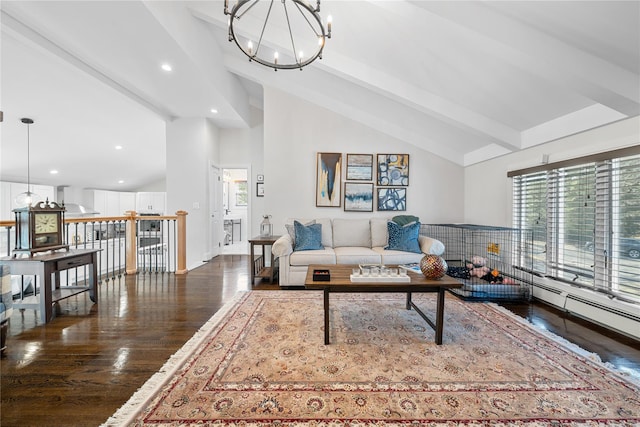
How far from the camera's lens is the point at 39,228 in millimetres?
2596

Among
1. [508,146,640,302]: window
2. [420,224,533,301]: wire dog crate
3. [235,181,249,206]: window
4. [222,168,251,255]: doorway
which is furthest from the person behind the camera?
[235,181,249,206]: window

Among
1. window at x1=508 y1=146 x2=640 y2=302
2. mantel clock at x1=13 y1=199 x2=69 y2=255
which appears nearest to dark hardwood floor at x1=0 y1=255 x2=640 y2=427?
window at x1=508 y1=146 x2=640 y2=302

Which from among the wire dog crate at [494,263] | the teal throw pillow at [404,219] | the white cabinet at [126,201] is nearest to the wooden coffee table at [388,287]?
the wire dog crate at [494,263]

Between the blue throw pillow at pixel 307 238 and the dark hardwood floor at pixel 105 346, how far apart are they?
41.2 inches

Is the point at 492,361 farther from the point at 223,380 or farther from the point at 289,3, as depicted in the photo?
the point at 289,3

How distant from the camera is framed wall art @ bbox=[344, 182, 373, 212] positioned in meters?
4.60

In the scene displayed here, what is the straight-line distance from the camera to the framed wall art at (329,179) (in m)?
4.57

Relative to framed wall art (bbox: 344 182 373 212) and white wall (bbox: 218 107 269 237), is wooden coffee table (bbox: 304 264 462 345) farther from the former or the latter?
white wall (bbox: 218 107 269 237)

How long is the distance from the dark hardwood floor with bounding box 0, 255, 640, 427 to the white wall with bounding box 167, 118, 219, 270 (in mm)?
1622

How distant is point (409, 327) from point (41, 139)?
286 inches

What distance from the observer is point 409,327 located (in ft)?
7.58

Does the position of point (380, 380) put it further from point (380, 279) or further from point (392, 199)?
point (392, 199)

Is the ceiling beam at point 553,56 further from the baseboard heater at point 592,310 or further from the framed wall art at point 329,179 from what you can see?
the framed wall art at point 329,179

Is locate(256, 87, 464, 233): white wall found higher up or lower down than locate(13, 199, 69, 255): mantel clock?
higher up
